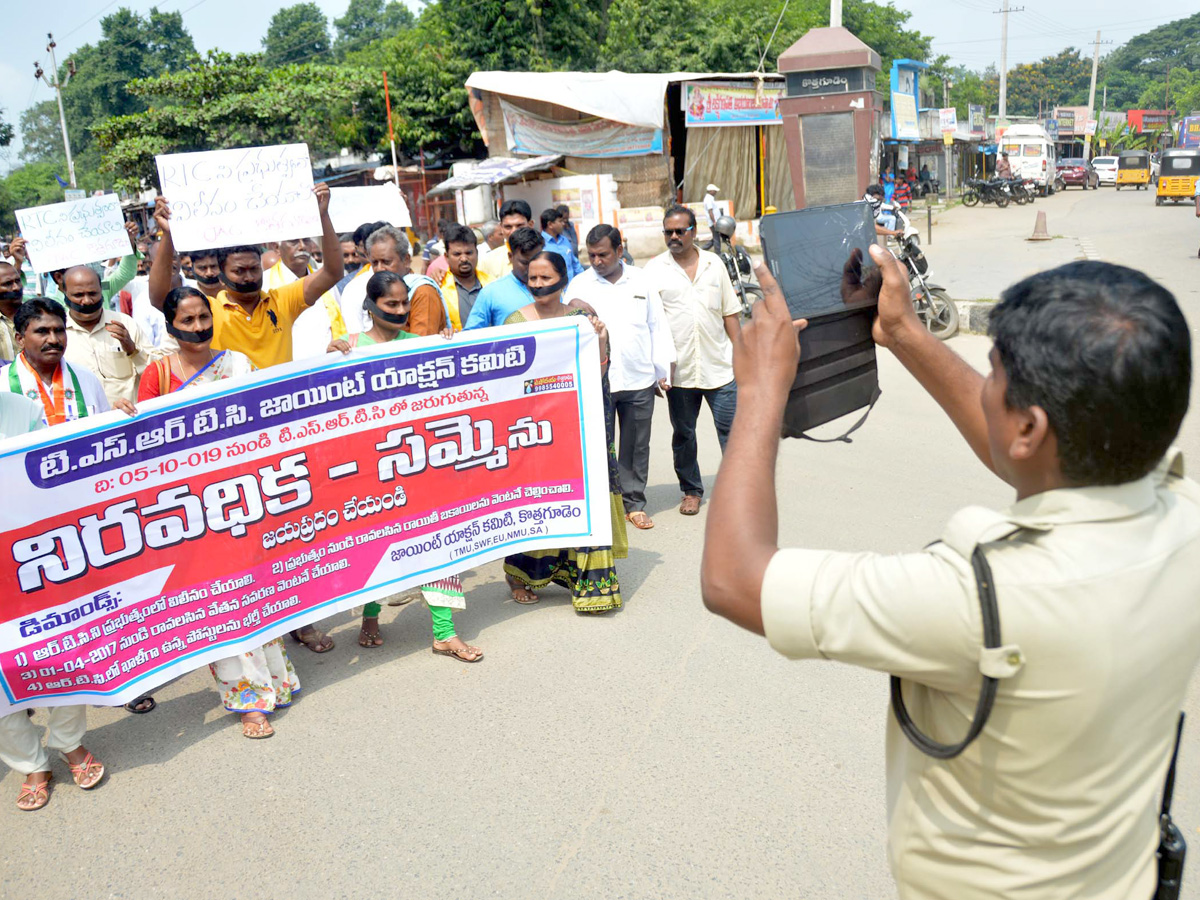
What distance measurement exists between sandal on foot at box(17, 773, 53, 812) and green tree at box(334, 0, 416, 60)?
10649 centimetres

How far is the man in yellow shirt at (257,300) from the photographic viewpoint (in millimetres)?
4824

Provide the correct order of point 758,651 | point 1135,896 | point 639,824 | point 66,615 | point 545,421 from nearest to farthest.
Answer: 1. point 1135,896
2. point 639,824
3. point 66,615
4. point 758,651
5. point 545,421

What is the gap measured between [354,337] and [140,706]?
1.86 meters

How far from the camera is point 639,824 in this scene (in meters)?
3.19

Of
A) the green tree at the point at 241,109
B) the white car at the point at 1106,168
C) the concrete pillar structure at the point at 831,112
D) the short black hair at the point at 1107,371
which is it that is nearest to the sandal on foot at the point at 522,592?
the short black hair at the point at 1107,371

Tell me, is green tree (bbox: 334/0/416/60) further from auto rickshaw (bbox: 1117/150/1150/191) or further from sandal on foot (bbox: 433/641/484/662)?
sandal on foot (bbox: 433/641/484/662)

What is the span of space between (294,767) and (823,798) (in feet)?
6.35

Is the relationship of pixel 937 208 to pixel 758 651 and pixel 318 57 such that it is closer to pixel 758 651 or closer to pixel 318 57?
pixel 758 651

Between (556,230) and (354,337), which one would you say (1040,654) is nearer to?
(354,337)

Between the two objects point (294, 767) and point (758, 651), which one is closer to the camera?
point (294, 767)

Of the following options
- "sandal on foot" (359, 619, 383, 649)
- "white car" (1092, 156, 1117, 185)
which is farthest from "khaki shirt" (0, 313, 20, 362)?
"white car" (1092, 156, 1117, 185)

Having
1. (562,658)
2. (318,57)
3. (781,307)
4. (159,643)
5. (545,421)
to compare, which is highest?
(318,57)

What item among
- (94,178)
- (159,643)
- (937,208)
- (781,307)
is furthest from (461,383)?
(94,178)

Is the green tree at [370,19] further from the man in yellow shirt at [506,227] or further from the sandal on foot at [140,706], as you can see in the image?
the sandal on foot at [140,706]
